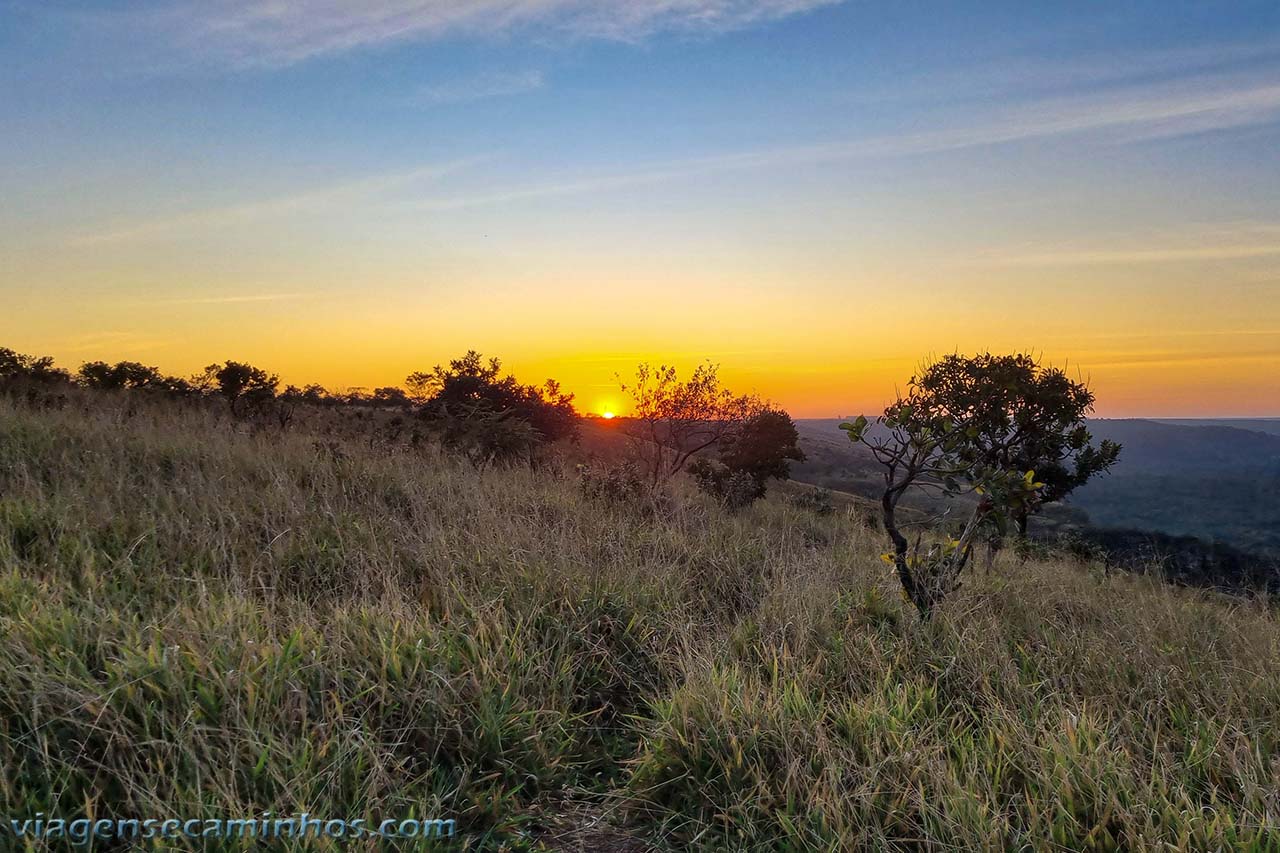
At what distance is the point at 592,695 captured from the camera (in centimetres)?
447

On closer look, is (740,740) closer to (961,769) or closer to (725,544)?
(961,769)

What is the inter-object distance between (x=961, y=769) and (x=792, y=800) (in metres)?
0.93

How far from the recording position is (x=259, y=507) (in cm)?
705

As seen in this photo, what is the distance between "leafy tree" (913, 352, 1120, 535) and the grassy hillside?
3003 millimetres

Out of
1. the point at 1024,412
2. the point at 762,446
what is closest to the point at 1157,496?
the point at 762,446

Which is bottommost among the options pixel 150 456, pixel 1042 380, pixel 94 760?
pixel 94 760

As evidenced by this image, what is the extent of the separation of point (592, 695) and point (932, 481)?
3.85 metres

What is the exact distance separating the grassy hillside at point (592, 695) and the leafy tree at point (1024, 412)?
300 cm

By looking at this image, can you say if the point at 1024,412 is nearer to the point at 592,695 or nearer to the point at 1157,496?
the point at 592,695

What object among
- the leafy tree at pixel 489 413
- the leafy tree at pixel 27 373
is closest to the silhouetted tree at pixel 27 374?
the leafy tree at pixel 27 373

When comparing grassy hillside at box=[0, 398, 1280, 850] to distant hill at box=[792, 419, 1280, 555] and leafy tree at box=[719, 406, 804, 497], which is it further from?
leafy tree at box=[719, 406, 804, 497]

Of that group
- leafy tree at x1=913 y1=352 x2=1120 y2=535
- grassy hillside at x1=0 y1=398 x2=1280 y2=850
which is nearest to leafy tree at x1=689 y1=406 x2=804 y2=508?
leafy tree at x1=913 y1=352 x2=1120 y2=535

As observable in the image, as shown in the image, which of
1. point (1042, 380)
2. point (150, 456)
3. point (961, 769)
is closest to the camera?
point (961, 769)

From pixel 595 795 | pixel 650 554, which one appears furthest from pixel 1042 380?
pixel 595 795
